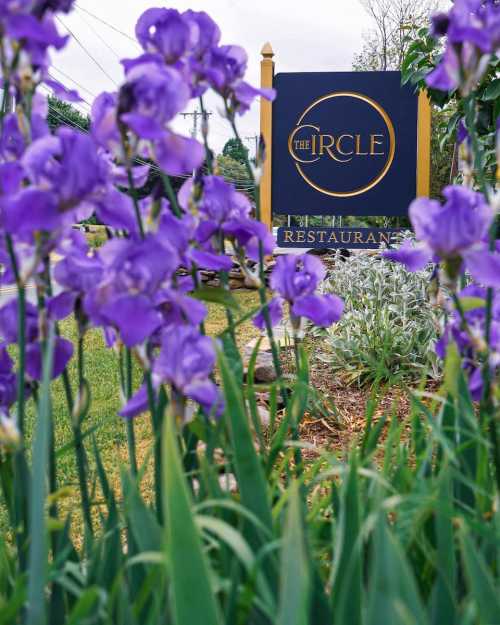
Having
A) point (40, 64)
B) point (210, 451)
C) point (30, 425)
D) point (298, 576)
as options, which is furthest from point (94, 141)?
point (30, 425)

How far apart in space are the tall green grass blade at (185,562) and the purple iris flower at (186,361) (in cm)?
15

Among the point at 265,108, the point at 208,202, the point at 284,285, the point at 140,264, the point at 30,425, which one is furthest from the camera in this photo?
the point at 265,108

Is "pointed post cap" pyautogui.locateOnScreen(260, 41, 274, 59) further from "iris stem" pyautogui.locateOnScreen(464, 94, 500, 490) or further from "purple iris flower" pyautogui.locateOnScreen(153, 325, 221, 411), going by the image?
"purple iris flower" pyautogui.locateOnScreen(153, 325, 221, 411)

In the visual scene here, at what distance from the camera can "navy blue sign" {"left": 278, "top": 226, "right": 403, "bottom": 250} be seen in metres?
7.93

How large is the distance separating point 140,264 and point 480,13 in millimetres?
572

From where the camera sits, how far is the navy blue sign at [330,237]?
26.0 feet

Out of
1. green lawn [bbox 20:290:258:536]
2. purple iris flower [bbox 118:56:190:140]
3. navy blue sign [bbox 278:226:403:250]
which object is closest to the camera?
purple iris flower [bbox 118:56:190:140]

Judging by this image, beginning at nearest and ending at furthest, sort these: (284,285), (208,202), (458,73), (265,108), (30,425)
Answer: (458,73) < (208,202) < (284,285) < (30,425) < (265,108)

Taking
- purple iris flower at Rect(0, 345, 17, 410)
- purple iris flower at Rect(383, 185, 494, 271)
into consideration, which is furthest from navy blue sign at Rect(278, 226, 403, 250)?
purple iris flower at Rect(383, 185, 494, 271)

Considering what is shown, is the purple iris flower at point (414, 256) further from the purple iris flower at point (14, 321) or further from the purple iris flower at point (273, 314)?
the purple iris flower at point (14, 321)

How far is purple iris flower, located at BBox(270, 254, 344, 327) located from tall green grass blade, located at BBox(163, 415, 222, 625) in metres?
0.55

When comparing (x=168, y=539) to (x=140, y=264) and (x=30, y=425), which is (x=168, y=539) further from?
(x=30, y=425)

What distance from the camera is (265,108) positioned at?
7961 millimetres

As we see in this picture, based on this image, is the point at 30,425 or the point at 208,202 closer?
the point at 208,202
